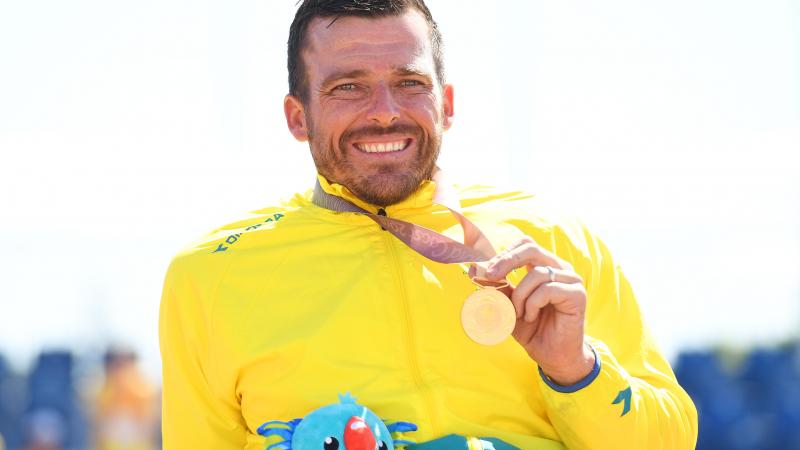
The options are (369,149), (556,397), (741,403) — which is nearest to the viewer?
(556,397)

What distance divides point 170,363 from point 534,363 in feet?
2.90

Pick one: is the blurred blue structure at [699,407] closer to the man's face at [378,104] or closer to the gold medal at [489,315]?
the man's face at [378,104]

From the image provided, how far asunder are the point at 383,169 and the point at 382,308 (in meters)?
0.35

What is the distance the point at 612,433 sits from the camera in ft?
8.08

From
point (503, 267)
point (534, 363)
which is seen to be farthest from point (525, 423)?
point (503, 267)

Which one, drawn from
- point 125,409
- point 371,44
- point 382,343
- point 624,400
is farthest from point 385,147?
point 125,409

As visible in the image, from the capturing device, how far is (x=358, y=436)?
7.97ft

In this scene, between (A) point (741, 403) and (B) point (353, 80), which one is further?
(A) point (741, 403)

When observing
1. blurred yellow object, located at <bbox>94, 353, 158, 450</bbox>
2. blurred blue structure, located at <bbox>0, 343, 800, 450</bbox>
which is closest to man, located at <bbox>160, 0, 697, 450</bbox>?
blurred blue structure, located at <bbox>0, 343, 800, 450</bbox>

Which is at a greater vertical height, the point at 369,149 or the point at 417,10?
the point at 417,10

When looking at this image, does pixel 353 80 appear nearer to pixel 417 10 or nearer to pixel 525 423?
pixel 417 10

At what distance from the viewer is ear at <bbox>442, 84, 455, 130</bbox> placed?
3.01m

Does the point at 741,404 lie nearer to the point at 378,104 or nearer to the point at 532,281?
the point at 378,104

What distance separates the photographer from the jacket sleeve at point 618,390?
2.45 meters
